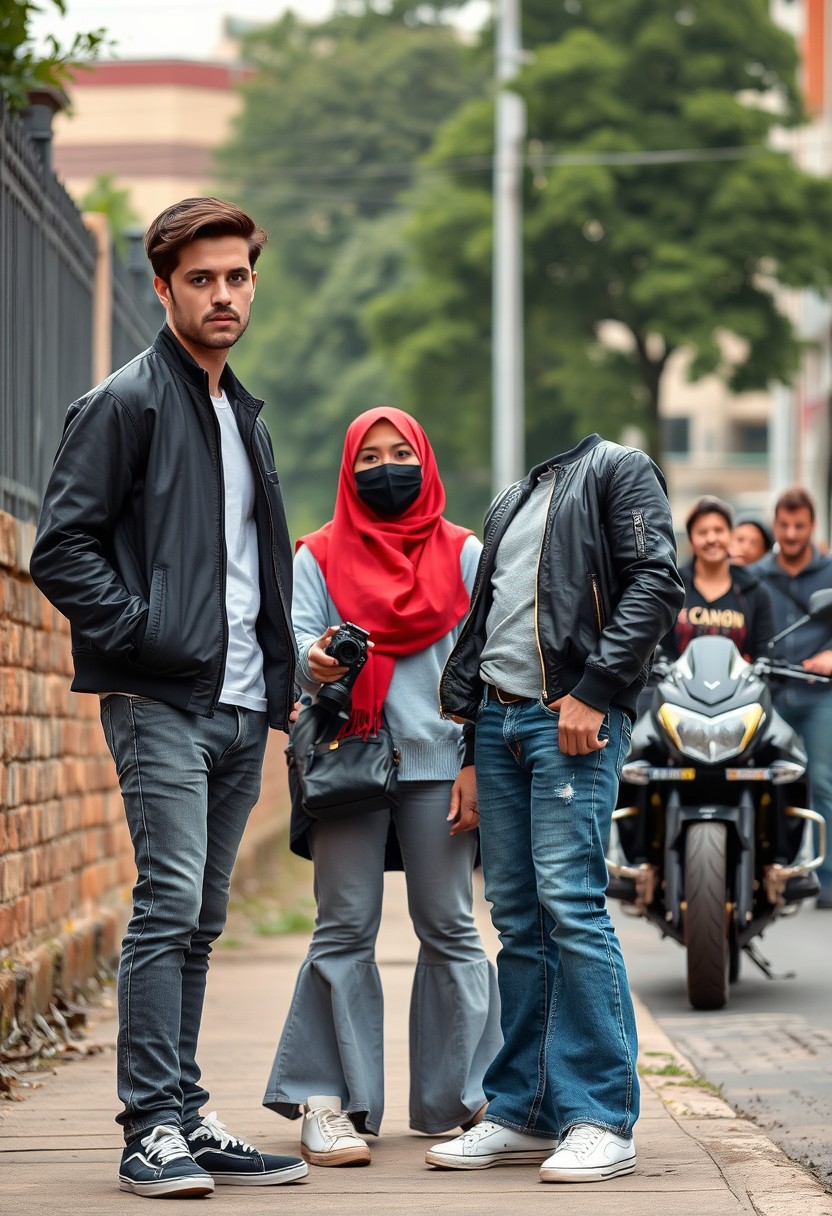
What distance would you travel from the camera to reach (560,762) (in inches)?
198

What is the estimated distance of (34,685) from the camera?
7.58 m

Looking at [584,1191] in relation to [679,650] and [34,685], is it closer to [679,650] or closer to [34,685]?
[34,685]

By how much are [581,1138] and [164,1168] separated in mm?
952

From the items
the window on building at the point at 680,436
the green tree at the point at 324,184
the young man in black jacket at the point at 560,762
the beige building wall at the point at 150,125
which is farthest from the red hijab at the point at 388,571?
the beige building wall at the point at 150,125

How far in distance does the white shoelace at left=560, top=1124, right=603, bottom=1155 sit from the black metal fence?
3.18 m

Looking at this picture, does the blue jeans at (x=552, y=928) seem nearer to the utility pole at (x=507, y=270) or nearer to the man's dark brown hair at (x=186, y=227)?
the man's dark brown hair at (x=186, y=227)

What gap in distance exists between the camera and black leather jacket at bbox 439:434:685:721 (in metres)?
4.93

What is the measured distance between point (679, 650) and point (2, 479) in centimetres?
323

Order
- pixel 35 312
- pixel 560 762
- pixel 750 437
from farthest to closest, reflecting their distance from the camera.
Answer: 1. pixel 750 437
2. pixel 35 312
3. pixel 560 762

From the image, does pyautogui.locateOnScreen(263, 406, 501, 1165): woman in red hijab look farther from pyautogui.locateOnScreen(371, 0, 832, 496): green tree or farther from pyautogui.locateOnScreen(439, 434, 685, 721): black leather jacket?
pyautogui.locateOnScreen(371, 0, 832, 496): green tree

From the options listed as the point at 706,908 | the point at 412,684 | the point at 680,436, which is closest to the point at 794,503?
the point at 706,908

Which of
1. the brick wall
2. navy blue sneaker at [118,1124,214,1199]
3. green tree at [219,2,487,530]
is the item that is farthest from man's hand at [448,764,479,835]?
green tree at [219,2,487,530]

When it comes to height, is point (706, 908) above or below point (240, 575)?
below

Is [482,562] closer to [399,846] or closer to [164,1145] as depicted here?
[399,846]
